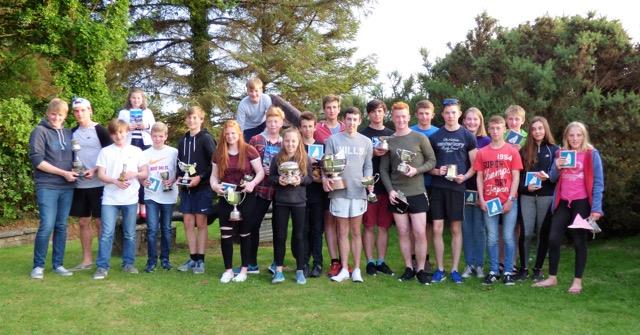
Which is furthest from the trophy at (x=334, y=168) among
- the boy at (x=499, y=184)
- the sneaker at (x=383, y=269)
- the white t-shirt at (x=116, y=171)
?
the white t-shirt at (x=116, y=171)

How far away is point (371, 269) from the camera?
22.7 feet

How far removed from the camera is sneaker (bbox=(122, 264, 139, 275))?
22.4 feet

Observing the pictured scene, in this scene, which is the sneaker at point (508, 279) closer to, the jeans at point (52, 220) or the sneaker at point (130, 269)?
the sneaker at point (130, 269)

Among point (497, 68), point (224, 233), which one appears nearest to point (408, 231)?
point (224, 233)

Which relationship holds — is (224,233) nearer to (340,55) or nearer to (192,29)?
(192,29)

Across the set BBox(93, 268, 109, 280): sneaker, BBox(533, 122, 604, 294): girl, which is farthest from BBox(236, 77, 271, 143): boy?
BBox(533, 122, 604, 294): girl

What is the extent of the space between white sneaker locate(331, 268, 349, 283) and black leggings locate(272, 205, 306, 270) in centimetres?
40

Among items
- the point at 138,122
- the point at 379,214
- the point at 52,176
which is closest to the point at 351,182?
the point at 379,214

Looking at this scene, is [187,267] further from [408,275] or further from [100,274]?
[408,275]

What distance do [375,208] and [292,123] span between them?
1816 millimetres

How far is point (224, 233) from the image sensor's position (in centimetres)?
649

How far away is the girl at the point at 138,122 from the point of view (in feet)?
24.6

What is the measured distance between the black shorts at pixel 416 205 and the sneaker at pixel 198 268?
2.40 meters

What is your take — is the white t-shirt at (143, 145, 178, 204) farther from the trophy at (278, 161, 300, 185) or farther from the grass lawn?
the trophy at (278, 161, 300, 185)
